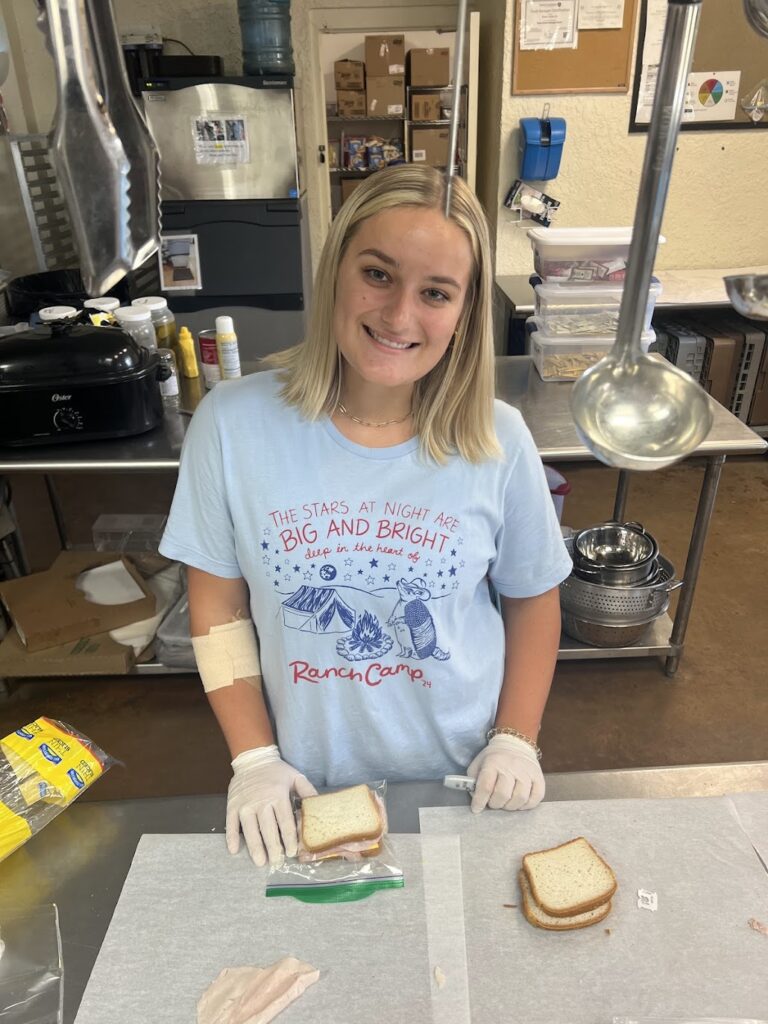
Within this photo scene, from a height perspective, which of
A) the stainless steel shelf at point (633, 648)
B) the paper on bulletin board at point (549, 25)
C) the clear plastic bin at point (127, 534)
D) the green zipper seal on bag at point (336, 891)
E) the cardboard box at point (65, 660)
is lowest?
the stainless steel shelf at point (633, 648)

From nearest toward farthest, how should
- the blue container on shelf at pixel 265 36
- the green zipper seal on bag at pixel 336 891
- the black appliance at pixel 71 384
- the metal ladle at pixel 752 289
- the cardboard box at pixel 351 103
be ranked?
1. the metal ladle at pixel 752 289
2. the green zipper seal on bag at pixel 336 891
3. the black appliance at pixel 71 384
4. the blue container on shelf at pixel 265 36
5. the cardboard box at pixel 351 103

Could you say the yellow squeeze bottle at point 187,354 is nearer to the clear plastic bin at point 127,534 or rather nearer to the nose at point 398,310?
the clear plastic bin at point 127,534

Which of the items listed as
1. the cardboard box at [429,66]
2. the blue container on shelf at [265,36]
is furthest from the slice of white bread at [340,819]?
the cardboard box at [429,66]

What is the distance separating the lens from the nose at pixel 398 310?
0.96 meters

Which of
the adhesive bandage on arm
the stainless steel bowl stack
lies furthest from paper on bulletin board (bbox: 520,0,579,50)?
the adhesive bandage on arm

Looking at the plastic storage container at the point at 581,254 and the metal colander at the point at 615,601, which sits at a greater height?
the plastic storage container at the point at 581,254

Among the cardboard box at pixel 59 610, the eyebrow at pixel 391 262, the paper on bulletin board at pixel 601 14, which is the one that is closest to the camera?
the eyebrow at pixel 391 262

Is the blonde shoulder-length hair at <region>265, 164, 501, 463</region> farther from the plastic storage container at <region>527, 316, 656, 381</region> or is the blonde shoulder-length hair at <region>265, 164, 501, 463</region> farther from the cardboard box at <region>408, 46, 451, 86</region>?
the cardboard box at <region>408, 46, 451, 86</region>

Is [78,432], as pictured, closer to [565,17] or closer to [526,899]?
[526,899]

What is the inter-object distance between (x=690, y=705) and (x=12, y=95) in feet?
15.3

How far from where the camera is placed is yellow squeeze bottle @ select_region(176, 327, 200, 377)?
2271 mm

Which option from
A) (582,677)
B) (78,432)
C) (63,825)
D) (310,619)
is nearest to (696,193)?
(582,677)

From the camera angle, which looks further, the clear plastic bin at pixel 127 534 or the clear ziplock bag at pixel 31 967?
the clear plastic bin at pixel 127 534

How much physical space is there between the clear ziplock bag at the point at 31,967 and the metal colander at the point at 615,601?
172cm
